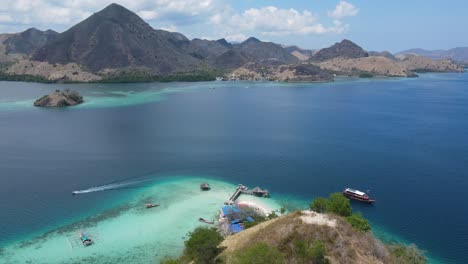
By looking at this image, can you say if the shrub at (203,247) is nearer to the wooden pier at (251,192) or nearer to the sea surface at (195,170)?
the sea surface at (195,170)

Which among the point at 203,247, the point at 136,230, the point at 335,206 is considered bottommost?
the point at 136,230

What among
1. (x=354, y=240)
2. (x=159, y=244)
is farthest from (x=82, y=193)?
(x=354, y=240)

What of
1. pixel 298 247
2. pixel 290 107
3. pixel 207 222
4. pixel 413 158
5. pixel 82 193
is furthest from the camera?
pixel 290 107

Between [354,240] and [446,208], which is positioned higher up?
[354,240]

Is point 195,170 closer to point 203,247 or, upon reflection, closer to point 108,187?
point 108,187

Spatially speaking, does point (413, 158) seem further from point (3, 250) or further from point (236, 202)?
point (3, 250)

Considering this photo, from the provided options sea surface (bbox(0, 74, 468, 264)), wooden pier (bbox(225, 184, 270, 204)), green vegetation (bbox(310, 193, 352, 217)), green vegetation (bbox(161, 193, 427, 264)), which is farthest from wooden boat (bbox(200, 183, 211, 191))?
green vegetation (bbox(161, 193, 427, 264))

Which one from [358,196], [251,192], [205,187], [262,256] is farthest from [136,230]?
[358,196]
